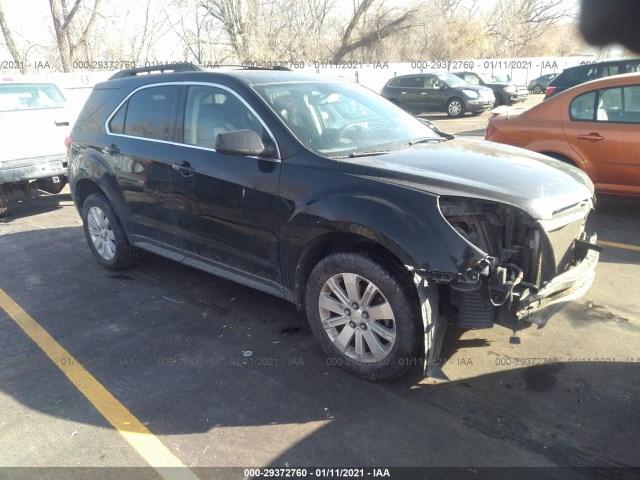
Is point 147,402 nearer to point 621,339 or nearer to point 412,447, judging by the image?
point 412,447

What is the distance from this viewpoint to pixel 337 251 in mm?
3264

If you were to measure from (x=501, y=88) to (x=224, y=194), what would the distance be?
20268 mm

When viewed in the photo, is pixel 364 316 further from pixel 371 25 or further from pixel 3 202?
pixel 371 25

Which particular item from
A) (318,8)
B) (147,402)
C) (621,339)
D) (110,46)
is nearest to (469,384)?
(621,339)

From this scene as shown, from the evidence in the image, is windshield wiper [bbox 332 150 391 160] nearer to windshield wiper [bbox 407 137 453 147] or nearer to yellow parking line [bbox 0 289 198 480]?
windshield wiper [bbox 407 137 453 147]

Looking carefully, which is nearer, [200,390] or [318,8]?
[200,390]

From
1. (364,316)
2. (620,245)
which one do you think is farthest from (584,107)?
(364,316)

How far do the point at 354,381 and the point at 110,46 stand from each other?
A: 1140 inches

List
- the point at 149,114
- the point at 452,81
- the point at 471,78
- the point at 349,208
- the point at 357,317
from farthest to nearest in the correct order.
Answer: the point at 471,78, the point at 452,81, the point at 149,114, the point at 357,317, the point at 349,208

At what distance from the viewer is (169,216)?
438cm

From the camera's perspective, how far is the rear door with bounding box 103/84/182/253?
4.33 m

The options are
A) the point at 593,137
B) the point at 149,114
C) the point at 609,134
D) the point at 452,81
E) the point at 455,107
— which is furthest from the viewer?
the point at 452,81

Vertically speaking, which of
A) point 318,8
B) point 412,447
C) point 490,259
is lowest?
point 412,447

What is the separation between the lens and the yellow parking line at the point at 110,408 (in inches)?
104
